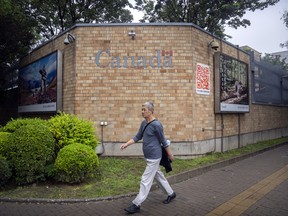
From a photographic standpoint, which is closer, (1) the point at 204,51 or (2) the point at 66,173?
(2) the point at 66,173

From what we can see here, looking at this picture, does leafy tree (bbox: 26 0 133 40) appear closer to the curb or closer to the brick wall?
the brick wall

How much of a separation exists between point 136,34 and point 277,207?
242 inches

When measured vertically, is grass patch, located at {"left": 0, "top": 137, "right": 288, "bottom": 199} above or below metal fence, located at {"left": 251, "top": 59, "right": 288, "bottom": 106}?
below

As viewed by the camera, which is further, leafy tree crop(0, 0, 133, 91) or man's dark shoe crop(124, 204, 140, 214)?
leafy tree crop(0, 0, 133, 91)

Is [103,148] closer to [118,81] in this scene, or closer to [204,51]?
[118,81]

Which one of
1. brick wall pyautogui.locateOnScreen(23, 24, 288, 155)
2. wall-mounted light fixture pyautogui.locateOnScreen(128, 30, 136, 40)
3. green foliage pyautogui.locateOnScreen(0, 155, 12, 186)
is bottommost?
green foliage pyautogui.locateOnScreen(0, 155, 12, 186)

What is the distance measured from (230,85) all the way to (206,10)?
949 cm

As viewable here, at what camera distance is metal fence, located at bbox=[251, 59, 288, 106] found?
1295cm

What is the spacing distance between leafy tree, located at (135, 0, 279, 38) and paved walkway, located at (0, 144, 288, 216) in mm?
11967

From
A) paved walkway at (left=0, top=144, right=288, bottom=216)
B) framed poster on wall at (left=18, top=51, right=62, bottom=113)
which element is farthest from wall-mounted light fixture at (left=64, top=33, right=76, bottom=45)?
paved walkway at (left=0, top=144, right=288, bottom=216)

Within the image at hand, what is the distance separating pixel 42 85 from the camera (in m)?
10.2

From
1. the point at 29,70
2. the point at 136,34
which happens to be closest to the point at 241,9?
the point at 136,34

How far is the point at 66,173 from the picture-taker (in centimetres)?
536

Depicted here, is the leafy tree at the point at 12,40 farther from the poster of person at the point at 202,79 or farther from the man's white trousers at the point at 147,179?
the man's white trousers at the point at 147,179
